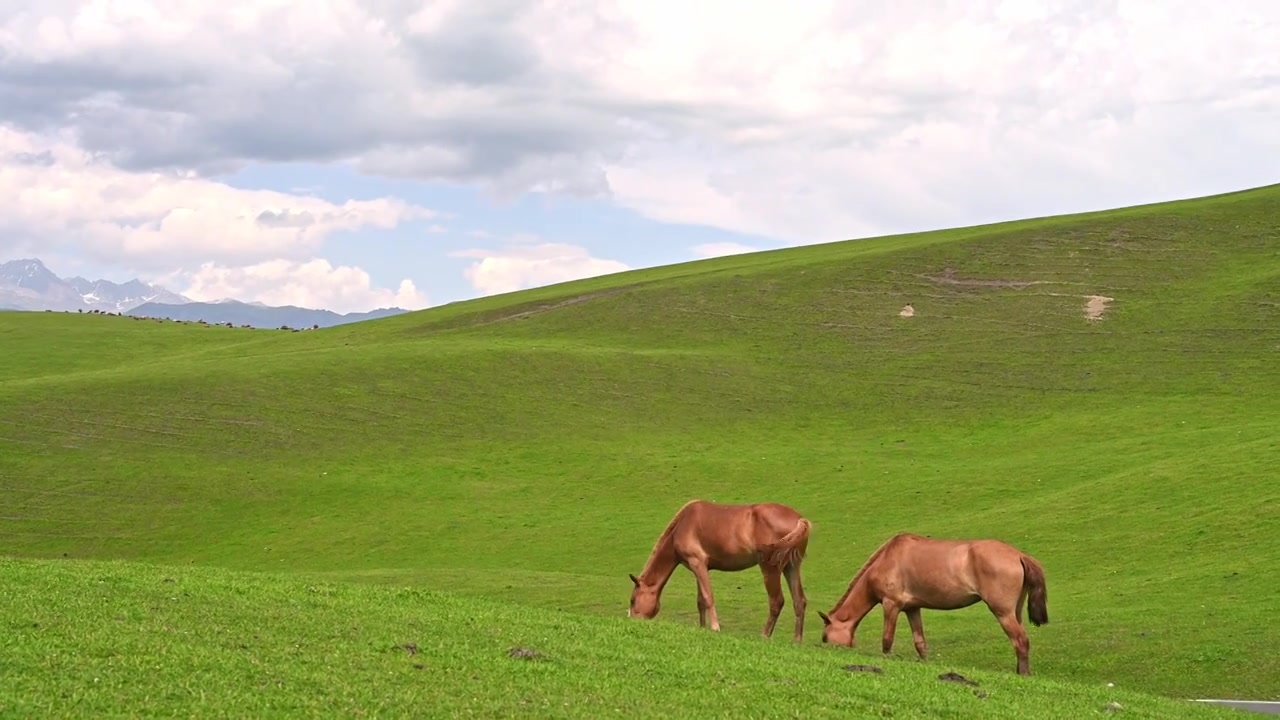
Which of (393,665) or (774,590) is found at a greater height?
(393,665)

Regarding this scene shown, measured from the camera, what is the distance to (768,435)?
53562 millimetres

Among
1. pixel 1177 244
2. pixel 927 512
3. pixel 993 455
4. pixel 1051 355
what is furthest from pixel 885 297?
pixel 927 512

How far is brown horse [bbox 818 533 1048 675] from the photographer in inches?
738

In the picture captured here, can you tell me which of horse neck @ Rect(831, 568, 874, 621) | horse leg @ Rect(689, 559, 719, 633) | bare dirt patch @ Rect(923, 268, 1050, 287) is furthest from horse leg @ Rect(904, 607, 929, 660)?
bare dirt patch @ Rect(923, 268, 1050, 287)

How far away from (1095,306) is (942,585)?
52.4 meters

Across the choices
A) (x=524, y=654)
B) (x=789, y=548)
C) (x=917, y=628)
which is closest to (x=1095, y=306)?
(x=917, y=628)

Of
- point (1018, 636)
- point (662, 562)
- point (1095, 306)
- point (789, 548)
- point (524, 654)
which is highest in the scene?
point (1095, 306)

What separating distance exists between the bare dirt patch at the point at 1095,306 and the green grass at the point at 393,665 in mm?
52738

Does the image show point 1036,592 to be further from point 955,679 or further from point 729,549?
point 729,549

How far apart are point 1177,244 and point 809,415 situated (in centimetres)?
3293

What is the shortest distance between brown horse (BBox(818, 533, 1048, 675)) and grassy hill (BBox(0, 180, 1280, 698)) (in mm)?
1856

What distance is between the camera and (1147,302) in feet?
220

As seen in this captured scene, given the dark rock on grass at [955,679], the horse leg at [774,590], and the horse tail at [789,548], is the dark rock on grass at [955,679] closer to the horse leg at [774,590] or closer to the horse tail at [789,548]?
the horse tail at [789,548]

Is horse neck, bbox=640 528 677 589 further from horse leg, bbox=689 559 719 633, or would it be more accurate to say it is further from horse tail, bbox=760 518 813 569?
horse tail, bbox=760 518 813 569
